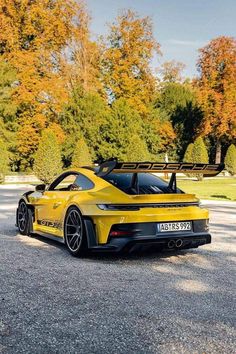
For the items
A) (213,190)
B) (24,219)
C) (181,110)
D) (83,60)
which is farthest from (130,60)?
(24,219)

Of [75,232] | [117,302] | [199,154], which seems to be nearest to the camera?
[117,302]

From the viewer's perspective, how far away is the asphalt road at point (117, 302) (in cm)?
327

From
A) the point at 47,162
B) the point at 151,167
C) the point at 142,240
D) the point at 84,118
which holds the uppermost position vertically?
the point at 84,118

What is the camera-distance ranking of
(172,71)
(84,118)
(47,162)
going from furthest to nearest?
1. (172,71)
2. (84,118)
3. (47,162)

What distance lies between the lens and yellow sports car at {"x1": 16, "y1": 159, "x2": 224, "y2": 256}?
6086 millimetres

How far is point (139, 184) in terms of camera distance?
690 cm

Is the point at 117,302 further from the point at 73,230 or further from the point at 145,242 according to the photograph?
the point at 73,230

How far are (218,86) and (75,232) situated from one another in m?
48.2

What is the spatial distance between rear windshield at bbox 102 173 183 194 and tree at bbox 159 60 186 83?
6435 cm

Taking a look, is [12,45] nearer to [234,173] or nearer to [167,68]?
[234,173]

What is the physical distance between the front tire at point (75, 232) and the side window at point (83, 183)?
0.37 meters

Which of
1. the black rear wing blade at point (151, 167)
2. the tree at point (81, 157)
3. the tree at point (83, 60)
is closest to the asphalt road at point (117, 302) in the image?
the black rear wing blade at point (151, 167)

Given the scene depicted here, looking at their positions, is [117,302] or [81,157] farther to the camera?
[81,157]

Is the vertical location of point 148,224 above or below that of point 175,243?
above
